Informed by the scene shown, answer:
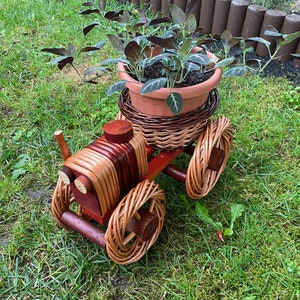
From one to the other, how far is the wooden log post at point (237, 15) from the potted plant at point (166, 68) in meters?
1.23

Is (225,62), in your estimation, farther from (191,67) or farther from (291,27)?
(291,27)

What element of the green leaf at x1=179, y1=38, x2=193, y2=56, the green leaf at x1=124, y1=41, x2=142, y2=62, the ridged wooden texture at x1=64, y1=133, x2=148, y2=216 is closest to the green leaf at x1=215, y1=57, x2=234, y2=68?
the green leaf at x1=179, y1=38, x2=193, y2=56

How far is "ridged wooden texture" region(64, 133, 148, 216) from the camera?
992mm

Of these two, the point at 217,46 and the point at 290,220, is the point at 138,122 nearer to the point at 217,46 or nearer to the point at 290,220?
the point at 290,220

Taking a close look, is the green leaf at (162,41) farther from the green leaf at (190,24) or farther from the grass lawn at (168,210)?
the grass lawn at (168,210)

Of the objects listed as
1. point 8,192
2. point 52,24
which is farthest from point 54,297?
point 52,24

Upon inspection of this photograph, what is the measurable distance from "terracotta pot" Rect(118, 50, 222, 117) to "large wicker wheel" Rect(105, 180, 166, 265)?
26 cm

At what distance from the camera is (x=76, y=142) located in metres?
1.72

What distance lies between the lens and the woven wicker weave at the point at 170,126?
1207mm

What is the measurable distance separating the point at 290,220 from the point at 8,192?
45.4 inches

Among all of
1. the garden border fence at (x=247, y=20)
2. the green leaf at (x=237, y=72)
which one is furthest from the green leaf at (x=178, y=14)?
the garden border fence at (x=247, y=20)

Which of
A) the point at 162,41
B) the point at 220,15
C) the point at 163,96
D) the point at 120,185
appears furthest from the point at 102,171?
the point at 220,15

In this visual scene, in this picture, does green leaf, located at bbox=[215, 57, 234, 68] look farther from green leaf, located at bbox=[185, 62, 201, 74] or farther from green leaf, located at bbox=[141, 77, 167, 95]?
green leaf, located at bbox=[141, 77, 167, 95]

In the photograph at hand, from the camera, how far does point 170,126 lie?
1201mm
